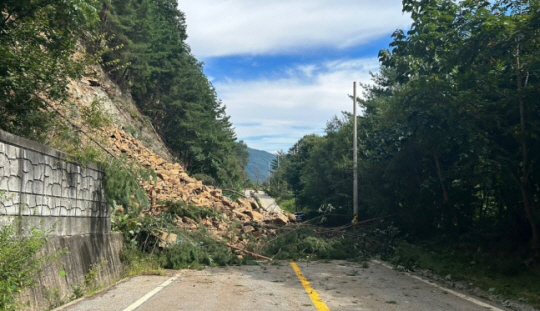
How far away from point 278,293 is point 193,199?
452 inches

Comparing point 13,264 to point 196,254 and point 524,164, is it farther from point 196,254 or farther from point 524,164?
point 524,164

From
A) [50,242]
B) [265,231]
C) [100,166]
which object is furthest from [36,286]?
[265,231]

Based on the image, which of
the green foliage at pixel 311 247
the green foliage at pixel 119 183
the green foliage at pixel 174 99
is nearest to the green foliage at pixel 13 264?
the green foliage at pixel 119 183

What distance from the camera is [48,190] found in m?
8.09

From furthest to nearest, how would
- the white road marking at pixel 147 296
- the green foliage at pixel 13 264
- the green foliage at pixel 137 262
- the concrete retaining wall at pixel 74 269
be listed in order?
the green foliage at pixel 137 262
the white road marking at pixel 147 296
the concrete retaining wall at pixel 74 269
the green foliage at pixel 13 264

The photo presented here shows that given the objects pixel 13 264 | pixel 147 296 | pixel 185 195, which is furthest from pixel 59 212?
pixel 185 195

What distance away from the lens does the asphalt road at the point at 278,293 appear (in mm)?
7613

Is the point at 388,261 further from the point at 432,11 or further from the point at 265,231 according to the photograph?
the point at 432,11

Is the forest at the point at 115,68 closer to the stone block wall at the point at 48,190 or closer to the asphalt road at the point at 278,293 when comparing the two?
the stone block wall at the point at 48,190

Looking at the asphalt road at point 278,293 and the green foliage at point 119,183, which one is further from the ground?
the green foliage at point 119,183

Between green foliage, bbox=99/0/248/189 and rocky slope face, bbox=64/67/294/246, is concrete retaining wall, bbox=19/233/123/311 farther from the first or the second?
green foliage, bbox=99/0/248/189

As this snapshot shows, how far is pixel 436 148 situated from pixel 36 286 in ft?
38.2

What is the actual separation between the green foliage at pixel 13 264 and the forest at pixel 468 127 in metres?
9.63

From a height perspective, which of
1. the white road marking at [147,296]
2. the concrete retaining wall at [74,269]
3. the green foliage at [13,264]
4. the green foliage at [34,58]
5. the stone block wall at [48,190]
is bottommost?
the white road marking at [147,296]
